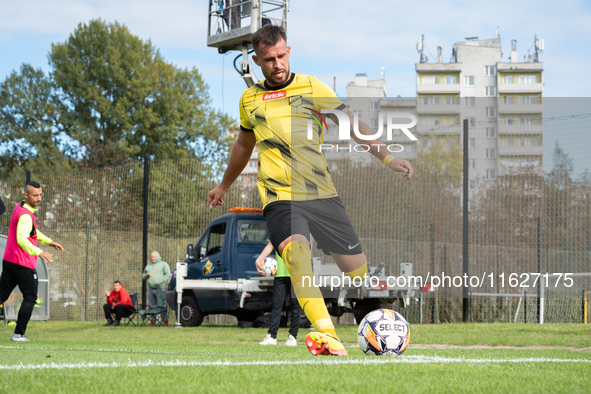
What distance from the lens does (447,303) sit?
12.4m

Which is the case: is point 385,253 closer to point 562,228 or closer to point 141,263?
point 562,228

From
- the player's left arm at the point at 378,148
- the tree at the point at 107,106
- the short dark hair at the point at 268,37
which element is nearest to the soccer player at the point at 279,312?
the player's left arm at the point at 378,148

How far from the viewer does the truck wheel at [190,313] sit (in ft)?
42.8

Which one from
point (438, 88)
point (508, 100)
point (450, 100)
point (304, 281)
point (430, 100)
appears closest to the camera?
point (304, 281)

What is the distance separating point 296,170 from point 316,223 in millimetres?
361

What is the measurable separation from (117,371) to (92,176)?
48.4ft

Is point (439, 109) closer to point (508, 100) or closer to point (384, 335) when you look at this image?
point (508, 100)

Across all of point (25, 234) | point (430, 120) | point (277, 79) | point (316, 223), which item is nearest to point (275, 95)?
point (277, 79)

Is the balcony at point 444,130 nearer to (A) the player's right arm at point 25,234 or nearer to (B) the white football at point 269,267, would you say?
(B) the white football at point 269,267

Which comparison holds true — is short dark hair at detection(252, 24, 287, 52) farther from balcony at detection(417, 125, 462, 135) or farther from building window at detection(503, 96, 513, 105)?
building window at detection(503, 96, 513, 105)

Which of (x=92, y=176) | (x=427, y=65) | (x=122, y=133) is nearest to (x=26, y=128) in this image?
(x=122, y=133)

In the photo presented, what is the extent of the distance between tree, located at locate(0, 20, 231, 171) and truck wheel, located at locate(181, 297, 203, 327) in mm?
19466

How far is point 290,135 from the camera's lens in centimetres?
425

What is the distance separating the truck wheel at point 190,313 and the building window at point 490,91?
72160 mm
